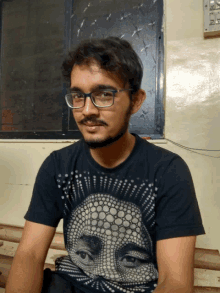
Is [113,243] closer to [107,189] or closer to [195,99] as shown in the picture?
[107,189]

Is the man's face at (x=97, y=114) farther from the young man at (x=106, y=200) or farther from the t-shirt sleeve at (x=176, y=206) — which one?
the t-shirt sleeve at (x=176, y=206)

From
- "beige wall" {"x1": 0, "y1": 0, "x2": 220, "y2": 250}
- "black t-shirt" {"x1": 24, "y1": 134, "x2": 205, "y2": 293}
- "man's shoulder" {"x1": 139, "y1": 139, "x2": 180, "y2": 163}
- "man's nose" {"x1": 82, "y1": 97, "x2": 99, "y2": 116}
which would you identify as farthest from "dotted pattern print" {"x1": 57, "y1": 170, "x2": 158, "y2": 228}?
"beige wall" {"x1": 0, "y1": 0, "x2": 220, "y2": 250}

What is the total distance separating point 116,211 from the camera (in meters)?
0.82

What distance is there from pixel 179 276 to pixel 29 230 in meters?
0.56

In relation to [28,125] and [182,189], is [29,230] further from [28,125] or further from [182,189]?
[28,125]

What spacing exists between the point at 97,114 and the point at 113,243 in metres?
0.50

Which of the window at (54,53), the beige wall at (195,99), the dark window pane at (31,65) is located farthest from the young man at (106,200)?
the dark window pane at (31,65)

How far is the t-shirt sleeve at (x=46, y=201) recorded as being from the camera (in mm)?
833

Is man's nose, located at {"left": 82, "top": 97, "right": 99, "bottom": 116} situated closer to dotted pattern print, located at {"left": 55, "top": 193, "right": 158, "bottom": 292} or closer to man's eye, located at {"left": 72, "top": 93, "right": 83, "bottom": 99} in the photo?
man's eye, located at {"left": 72, "top": 93, "right": 83, "bottom": 99}

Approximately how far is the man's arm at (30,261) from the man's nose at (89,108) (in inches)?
18.7

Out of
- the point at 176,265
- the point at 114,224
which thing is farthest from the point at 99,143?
the point at 176,265

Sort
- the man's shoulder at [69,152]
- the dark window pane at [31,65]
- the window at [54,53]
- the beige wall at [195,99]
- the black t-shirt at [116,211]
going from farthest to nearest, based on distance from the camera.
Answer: the dark window pane at [31,65], the window at [54,53], the beige wall at [195,99], the man's shoulder at [69,152], the black t-shirt at [116,211]

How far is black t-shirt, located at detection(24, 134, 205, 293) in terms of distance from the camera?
76cm

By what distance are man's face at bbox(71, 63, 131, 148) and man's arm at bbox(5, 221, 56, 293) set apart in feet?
1.30
